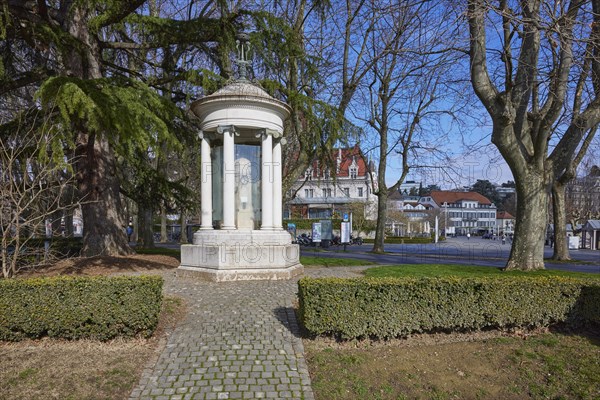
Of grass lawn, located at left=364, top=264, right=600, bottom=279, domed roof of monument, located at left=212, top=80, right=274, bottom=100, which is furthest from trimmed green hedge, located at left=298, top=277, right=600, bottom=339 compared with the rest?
domed roof of monument, located at left=212, top=80, right=274, bottom=100

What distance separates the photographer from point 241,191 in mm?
12445

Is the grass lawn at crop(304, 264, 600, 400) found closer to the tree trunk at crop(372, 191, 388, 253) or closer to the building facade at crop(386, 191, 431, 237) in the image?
the tree trunk at crop(372, 191, 388, 253)

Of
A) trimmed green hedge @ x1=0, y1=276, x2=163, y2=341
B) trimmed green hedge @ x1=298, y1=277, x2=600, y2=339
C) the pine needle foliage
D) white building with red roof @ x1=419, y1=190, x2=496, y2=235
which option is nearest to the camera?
trimmed green hedge @ x1=0, y1=276, x2=163, y2=341

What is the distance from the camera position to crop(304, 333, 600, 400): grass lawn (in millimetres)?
4402

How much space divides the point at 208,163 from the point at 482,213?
99.5m

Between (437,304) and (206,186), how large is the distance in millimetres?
7857

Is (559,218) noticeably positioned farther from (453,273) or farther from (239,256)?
(239,256)

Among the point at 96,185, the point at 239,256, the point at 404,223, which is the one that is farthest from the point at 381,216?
the point at 404,223

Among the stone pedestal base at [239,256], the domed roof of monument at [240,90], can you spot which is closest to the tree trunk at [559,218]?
the stone pedestal base at [239,256]

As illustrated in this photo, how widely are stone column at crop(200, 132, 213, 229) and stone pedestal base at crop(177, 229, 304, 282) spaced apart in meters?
0.43

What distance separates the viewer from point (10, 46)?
13.5 meters

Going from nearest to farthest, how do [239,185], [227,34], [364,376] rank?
[364,376], [239,185], [227,34]

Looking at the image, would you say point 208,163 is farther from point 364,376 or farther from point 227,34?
point 364,376

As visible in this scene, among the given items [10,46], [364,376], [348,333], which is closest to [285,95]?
[10,46]
